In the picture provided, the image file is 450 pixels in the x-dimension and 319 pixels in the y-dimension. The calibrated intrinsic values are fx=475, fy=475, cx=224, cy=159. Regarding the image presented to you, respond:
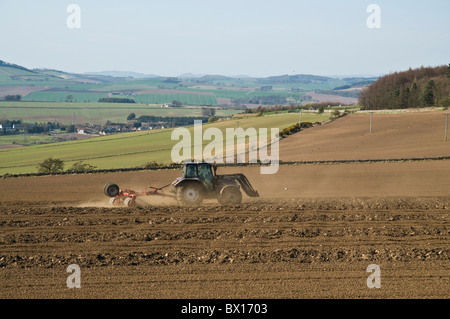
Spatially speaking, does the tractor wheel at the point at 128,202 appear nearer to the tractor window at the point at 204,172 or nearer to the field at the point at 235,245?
the field at the point at 235,245

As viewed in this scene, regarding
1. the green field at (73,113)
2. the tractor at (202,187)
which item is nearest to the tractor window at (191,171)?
the tractor at (202,187)

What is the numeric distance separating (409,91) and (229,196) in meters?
77.6

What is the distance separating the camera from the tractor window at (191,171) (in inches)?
704

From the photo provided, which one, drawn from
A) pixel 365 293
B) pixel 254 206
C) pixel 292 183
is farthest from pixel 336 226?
pixel 292 183

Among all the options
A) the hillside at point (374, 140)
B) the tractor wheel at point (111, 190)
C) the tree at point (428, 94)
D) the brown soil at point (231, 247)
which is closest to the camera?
the brown soil at point (231, 247)

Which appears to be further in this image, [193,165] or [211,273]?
[193,165]

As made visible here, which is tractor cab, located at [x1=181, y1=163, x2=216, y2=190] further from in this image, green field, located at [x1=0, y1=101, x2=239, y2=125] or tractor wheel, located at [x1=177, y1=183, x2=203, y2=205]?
green field, located at [x1=0, y1=101, x2=239, y2=125]

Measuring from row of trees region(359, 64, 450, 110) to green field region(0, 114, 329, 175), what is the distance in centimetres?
2119

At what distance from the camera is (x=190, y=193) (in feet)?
59.0

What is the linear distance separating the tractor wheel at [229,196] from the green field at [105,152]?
2408cm
